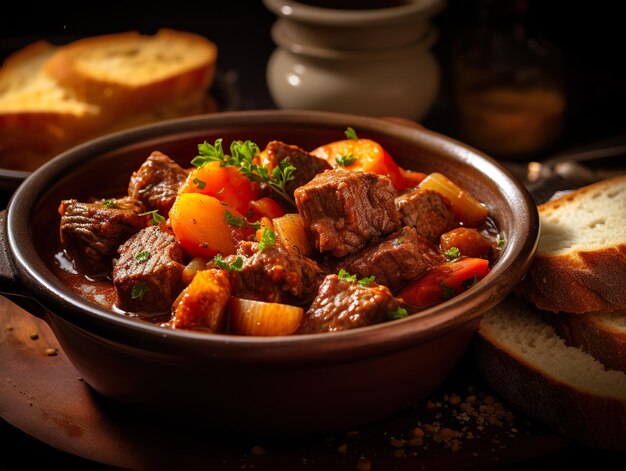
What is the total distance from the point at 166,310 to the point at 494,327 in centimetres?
130

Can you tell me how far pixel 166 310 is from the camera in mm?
3141

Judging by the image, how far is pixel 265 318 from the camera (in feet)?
9.42

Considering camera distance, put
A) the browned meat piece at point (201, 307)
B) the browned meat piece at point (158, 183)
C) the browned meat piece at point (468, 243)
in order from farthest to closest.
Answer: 1. the browned meat piece at point (158, 183)
2. the browned meat piece at point (468, 243)
3. the browned meat piece at point (201, 307)

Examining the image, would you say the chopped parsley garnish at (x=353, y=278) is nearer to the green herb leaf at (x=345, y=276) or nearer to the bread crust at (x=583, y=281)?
the green herb leaf at (x=345, y=276)

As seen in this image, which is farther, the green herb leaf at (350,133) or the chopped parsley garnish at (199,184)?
the green herb leaf at (350,133)

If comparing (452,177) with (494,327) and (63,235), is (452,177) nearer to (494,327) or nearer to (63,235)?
(494,327)

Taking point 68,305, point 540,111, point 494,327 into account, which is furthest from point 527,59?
point 68,305

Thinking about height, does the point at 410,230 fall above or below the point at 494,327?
above

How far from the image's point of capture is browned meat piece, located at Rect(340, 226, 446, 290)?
10.4 feet

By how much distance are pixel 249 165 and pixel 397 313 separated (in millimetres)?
968

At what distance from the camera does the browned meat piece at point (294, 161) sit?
3.61 meters

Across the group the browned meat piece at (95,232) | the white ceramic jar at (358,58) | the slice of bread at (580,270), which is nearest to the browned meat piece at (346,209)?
the slice of bread at (580,270)

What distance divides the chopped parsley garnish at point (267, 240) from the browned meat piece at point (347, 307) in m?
0.25

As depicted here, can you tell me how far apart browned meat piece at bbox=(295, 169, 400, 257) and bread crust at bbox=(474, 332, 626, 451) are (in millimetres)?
635
